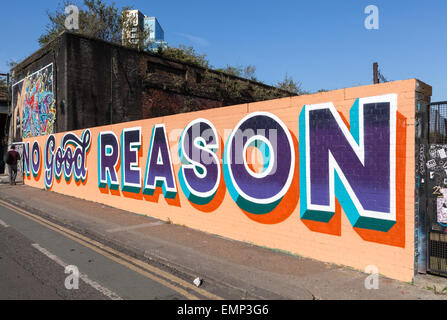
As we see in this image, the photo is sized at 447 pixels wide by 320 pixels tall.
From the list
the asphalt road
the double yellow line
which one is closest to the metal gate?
the double yellow line

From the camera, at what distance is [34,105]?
21.9 meters

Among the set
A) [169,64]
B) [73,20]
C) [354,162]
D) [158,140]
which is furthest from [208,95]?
[354,162]

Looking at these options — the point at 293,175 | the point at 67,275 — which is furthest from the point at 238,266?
the point at 67,275

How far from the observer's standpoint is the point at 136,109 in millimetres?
21000

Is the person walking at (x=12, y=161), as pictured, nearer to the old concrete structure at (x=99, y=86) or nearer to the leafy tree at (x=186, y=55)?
the old concrete structure at (x=99, y=86)

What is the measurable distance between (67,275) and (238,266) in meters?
2.52

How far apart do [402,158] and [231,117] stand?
3.51 metres

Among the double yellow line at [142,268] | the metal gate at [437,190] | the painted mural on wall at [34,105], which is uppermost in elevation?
the painted mural on wall at [34,105]

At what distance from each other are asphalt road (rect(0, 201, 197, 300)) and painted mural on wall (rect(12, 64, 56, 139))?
14.4 m

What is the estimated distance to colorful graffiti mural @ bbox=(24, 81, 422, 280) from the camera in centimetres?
488

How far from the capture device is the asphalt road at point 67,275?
14.5 feet

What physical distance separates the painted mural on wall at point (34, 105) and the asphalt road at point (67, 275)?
14.4 metres

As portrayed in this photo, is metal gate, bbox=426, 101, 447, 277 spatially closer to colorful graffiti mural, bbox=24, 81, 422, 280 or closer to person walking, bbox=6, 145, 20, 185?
colorful graffiti mural, bbox=24, 81, 422, 280

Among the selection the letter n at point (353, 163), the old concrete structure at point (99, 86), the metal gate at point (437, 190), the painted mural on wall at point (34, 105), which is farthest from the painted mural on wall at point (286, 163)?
the painted mural on wall at point (34, 105)
